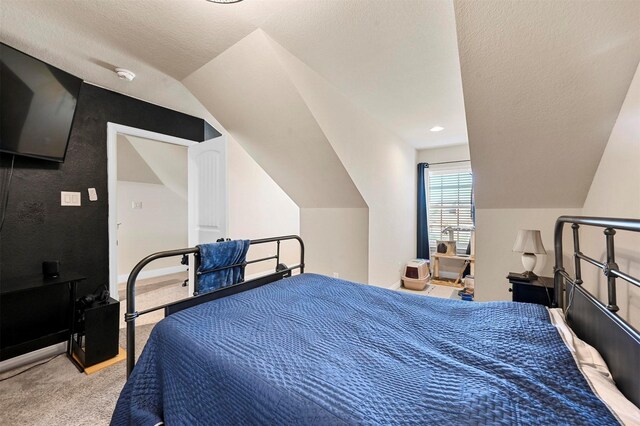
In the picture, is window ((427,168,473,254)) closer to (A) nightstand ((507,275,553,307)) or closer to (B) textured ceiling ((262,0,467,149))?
(B) textured ceiling ((262,0,467,149))

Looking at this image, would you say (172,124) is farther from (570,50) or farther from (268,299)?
(570,50)

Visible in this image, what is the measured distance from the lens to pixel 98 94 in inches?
105

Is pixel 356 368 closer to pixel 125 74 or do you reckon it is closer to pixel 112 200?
pixel 125 74

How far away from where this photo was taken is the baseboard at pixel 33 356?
2096 millimetres

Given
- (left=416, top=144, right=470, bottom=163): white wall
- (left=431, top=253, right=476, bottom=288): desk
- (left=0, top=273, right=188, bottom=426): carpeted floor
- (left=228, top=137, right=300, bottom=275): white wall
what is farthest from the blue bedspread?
(left=416, top=144, right=470, bottom=163): white wall

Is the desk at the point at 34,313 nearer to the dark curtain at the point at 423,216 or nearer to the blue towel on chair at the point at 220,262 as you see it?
the blue towel on chair at the point at 220,262

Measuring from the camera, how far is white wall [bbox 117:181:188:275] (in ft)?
14.7

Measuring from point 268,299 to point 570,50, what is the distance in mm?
2124

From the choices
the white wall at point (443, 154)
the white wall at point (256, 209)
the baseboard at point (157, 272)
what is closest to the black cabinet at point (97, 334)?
the white wall at point (256, 209)

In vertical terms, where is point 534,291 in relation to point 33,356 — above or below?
above

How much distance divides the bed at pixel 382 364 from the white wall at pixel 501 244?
1562 mm

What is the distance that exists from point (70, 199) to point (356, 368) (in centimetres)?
295

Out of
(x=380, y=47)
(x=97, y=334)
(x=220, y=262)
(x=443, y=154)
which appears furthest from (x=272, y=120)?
(x=443, y=154)

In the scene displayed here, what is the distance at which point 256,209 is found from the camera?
4039mm
